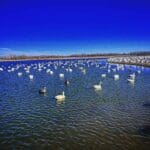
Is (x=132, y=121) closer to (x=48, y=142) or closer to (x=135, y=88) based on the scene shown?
(x=48, y=142)

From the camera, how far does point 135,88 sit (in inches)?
1889

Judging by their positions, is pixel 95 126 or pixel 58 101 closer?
pixel 95 126

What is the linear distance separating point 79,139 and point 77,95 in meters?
19.2

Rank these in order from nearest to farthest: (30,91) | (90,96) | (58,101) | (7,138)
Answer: (7,138)
(58,101)
(90,96)
(30,91)

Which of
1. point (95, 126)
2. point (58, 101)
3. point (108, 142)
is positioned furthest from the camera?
point (58, 101)

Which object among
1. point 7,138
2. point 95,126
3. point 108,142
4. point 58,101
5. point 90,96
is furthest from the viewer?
point 90,96

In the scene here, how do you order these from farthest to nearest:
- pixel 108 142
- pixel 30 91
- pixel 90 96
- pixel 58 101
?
1. pixel 30 91
2. pixel 90 96
3. pixel 58 101
4. pixel 108 142

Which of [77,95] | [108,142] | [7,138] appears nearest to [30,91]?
[77,95]

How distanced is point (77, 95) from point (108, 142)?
2009 centimetres

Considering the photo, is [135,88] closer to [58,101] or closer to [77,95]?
[77,95]

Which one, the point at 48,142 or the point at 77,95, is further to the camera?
the point at 77,95

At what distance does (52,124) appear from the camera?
27.9 m

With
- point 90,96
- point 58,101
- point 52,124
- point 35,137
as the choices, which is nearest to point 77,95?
point 90,96

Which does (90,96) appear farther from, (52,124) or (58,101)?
(52,124)
